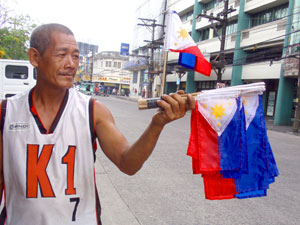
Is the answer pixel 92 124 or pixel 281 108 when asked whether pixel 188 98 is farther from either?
pixel 281 108

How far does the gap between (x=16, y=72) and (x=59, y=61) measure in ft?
34.5

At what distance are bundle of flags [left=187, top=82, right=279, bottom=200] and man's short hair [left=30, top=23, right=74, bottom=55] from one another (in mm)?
845

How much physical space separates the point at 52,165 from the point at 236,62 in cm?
2271

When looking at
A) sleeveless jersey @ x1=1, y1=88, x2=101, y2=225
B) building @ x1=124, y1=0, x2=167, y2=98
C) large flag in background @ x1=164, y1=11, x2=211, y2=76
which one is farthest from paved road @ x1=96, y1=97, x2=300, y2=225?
building @ x1=124, y1=0, x2=167, y2=98

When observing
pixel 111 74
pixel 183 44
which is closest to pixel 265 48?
pixel 183 44

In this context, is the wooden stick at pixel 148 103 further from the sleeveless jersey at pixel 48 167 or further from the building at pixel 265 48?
the building at pixel 265 48

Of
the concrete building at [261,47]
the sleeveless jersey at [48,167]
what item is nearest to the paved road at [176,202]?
the sleeveless jersey at [48,167]

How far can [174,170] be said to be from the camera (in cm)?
557

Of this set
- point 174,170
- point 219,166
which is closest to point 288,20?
point 174,170

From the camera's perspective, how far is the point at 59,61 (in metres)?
1.55

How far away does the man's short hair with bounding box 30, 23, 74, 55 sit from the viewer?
1.56 metres

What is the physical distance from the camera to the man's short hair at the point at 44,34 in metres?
1.56

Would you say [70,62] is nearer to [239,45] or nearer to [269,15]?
[269,15]

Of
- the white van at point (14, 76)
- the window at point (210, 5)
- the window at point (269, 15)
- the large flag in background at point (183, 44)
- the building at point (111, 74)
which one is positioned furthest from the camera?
the building at point (111, 74)
